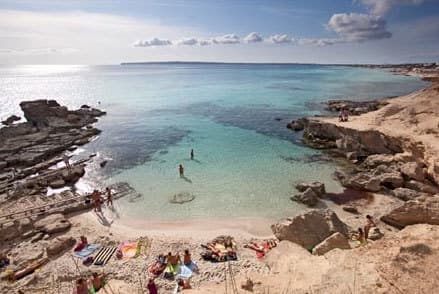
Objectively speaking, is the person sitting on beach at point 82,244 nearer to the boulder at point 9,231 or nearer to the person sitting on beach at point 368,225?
the boulder at point 9,231

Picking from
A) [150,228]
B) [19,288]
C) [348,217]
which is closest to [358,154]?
[348,217]

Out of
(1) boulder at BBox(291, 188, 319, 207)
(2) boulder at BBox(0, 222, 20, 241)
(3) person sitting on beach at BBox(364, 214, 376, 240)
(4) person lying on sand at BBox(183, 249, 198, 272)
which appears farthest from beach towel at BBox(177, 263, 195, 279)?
(2) boulder at BBox(0, 222, 20, 241)

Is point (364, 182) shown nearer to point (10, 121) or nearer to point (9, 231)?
point (9, 231)

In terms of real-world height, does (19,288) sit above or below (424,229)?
below

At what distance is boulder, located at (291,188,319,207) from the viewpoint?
1970 centimetres

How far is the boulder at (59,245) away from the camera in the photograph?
49.5 feet

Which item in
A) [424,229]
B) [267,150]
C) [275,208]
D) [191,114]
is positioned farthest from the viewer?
[191,114]

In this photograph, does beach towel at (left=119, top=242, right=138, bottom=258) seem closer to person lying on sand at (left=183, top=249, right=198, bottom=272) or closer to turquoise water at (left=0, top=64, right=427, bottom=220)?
person lying on sand at (left=183, top=249, right=198, bottom=272)

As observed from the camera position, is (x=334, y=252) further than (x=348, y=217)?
No

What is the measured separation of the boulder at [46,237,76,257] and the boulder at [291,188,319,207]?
46.2 feet

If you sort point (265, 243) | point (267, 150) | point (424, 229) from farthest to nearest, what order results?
point (267, 150)
point (265, 243)
point (424, 229)

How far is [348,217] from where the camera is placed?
1808cm

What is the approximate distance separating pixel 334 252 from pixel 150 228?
10.7m

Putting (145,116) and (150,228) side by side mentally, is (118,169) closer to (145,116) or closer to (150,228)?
(150,228)
